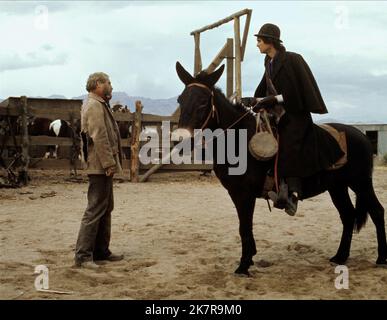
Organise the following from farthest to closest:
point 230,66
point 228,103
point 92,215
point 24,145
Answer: point 230,66
point 24,145
point 92,215
point 228,103

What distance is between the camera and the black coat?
4957 millimetres

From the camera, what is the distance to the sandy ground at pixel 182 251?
177 inches

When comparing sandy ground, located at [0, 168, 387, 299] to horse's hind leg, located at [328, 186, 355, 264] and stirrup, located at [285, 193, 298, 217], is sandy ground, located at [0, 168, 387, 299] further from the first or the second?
stirrup, located at [285, 193, 298, 217]

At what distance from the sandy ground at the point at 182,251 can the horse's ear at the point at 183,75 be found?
6.51ft

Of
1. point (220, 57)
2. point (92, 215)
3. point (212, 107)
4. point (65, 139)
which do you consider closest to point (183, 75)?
point (212, 107)

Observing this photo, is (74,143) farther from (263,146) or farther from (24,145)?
(263,146)

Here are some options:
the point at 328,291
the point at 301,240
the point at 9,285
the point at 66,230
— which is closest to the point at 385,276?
the point at 328,291

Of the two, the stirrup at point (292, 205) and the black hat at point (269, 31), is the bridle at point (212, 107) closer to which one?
the black hat at point (269, 31)

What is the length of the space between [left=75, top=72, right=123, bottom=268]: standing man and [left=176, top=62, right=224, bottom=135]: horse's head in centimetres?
105

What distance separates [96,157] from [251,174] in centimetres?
171

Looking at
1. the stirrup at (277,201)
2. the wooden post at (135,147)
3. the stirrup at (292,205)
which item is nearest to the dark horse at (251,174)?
the stirrup at (277,201)

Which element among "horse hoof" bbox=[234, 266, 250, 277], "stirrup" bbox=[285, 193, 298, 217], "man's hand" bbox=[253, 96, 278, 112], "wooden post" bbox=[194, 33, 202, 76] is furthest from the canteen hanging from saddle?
"wooden post" bbox=[194, 33, 202, 76]

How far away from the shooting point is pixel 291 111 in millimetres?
5035
